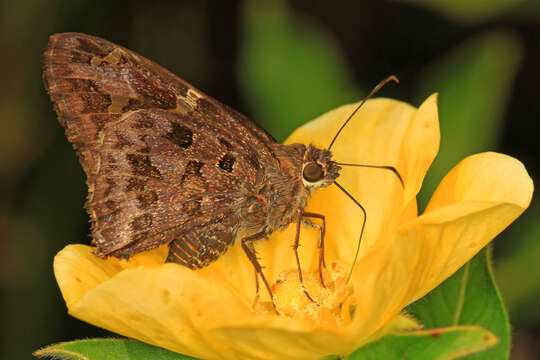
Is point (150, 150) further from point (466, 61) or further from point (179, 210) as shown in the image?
point (466, 61)

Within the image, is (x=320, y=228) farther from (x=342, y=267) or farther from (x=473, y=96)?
(x=473, y=96)

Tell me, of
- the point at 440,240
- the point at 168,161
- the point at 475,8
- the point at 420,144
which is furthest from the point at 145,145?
the point at 475,8

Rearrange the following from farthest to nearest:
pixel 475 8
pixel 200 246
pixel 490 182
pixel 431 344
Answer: pixel 475 8 → pixel 200 246 → pixel 490 182 → pixel 431 344

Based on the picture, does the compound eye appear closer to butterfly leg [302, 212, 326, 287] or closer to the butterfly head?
the butterfly head

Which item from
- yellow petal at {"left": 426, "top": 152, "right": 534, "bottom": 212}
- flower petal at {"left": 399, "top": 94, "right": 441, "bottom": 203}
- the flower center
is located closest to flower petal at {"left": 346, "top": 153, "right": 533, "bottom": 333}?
yellow petal at {"left": 426, "top": 152, "right": 534, "bottom": 212}

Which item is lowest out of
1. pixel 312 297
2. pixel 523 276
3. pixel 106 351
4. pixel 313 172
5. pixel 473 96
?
pixel 523 276

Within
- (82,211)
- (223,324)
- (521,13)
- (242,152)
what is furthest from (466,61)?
(223,324)
